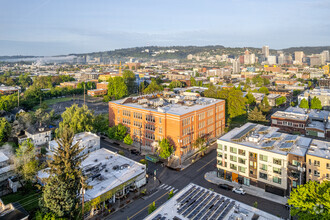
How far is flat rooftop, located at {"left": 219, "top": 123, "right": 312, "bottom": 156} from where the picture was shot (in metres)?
28.0

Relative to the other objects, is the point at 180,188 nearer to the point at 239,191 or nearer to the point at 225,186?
the point at 225,186

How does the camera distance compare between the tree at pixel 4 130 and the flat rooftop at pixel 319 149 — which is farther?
the tree at pixel 4 130

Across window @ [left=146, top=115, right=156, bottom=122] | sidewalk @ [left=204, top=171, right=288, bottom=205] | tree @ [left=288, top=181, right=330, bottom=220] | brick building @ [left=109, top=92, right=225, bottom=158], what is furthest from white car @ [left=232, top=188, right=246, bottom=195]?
window @ [left=146, top=115, right=156, bottom=122]

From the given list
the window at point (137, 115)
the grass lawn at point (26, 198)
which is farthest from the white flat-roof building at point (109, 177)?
the window at point (137, 115)

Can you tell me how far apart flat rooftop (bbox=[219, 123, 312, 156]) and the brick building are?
28.5ft

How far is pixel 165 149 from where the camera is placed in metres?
37.2

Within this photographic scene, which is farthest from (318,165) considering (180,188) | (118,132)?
(118,132)

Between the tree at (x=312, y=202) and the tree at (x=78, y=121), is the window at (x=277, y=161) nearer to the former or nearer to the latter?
the tree at (x=312, y=202)

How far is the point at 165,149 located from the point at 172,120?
525 centimetres

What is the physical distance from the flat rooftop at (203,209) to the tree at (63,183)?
25.7 ft

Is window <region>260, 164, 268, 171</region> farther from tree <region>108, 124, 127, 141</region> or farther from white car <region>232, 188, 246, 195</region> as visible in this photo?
tree <region>108, 124, 127, 141</region>

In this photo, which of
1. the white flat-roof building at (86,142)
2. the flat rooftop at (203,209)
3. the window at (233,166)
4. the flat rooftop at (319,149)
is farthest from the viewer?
the white flat-roof building at (86,142)

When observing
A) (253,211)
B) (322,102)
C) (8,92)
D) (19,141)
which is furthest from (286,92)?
(8,92)

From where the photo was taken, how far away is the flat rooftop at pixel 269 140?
27969 mm
